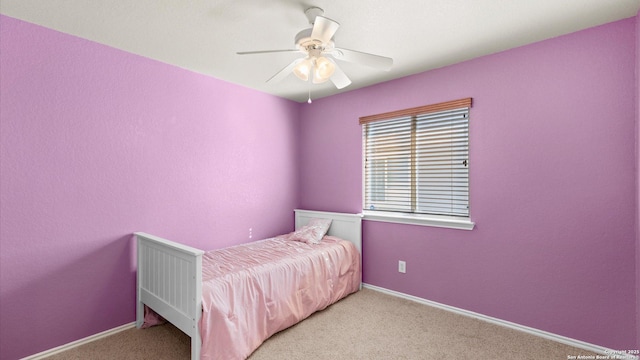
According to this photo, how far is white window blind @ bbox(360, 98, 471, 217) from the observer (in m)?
2.80

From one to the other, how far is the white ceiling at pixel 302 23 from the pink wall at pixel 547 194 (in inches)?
9.6

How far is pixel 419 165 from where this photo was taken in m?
3.06

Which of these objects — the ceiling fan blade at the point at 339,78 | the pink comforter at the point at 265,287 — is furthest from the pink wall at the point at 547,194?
the ceiling fan blade at the point at 339,78

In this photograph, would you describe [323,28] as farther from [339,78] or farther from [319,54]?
[339,78]

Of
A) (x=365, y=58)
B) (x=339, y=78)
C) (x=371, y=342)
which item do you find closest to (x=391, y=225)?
(x=371, y=342)

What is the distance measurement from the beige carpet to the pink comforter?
0.52ft

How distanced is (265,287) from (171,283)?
2.22ft

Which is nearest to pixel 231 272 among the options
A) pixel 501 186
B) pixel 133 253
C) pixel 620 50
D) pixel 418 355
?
pixel 133 253

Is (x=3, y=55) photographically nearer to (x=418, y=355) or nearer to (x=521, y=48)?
(x=418, y=355)

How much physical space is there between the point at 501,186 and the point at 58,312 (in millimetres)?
3606

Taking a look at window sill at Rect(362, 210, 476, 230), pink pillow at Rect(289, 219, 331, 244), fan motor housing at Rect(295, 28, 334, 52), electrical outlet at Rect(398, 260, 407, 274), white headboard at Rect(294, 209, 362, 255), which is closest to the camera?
fan motor housing at Rect(295, 28, 334, 52)

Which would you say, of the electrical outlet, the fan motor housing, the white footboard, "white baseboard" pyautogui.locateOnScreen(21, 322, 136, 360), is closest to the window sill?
Result: the electrical outlet

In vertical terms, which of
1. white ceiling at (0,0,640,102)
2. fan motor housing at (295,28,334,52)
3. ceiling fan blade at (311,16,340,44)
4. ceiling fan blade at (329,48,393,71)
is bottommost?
ceiling fan blade at (329,48,393,71)

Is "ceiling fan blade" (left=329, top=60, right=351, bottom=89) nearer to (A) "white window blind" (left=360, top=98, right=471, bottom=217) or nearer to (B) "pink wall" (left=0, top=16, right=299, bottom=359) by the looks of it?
(A) "white window blind" (left=360, top=98, right=471, bottom=217)
